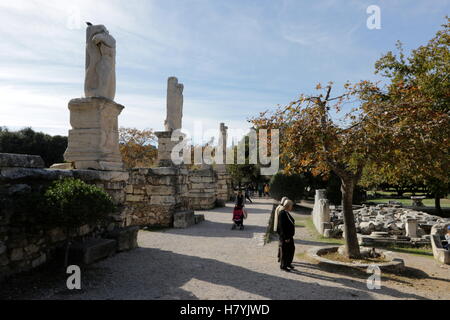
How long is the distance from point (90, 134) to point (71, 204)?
2.50m

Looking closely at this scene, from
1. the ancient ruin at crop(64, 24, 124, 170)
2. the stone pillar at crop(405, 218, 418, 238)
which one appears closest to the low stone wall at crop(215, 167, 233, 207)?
the stone pillar at crop(405, 218, 418, 238)

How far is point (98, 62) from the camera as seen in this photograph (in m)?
6.75

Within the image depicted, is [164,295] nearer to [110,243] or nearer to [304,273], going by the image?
[110,243]

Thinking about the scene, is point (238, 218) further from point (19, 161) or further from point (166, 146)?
point (19, 161)

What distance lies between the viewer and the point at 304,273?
5.82m

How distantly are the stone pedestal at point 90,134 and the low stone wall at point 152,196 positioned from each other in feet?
13.7

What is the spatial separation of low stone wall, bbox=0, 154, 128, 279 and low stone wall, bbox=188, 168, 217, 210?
11.9 meters

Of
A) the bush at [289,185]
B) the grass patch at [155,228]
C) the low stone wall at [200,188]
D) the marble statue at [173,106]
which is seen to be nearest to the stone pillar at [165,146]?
the marble statue at [173,106]

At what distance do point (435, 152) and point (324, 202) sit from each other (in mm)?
5921

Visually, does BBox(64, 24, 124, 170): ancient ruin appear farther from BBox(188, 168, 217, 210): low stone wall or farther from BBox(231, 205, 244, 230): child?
BBox(188, 168, 217, 210): low stone wall

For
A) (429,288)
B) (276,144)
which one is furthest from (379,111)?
(429,288)

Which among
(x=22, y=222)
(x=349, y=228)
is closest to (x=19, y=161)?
(x=22, y=222)

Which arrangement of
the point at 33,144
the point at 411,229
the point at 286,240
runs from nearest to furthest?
1. the point at 286,240
2. the point at 411,229
3. the point at 33,144

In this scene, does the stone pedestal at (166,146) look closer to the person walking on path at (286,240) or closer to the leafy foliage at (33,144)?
the person walking on path at (286,240)
